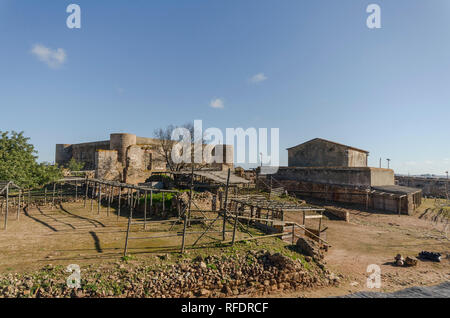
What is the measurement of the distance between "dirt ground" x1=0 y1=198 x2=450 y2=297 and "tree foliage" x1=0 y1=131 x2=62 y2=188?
7.30 feet

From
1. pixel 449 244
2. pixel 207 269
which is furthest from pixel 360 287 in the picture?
pixel 449 244

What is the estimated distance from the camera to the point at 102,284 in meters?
6.96

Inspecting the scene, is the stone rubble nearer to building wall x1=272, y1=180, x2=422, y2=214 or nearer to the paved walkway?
the paved walkway

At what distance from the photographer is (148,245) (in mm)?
10164

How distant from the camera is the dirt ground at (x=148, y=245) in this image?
8.60 metres

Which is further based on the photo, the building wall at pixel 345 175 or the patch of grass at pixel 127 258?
the building wall at pixel 345 175

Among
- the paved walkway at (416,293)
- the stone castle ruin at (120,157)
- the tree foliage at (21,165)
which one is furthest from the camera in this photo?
the stone castle ruin at (120,157)

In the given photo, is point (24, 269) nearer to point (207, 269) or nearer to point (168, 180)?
point (207, 269)

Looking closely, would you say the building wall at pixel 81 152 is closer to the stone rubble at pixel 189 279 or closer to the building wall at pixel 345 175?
the building wall at pixel 345 175

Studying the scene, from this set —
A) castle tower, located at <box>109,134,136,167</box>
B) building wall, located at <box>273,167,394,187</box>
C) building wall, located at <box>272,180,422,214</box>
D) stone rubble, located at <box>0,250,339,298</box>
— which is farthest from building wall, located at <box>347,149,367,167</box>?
castle tower, located at <box>109,134,136,167</box>

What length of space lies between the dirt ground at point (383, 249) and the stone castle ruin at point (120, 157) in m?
15.5

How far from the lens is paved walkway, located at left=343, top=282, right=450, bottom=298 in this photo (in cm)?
814

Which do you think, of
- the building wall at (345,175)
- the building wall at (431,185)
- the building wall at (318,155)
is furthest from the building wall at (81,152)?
the building wall at (431,185)

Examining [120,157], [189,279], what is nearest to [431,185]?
[189,279]
